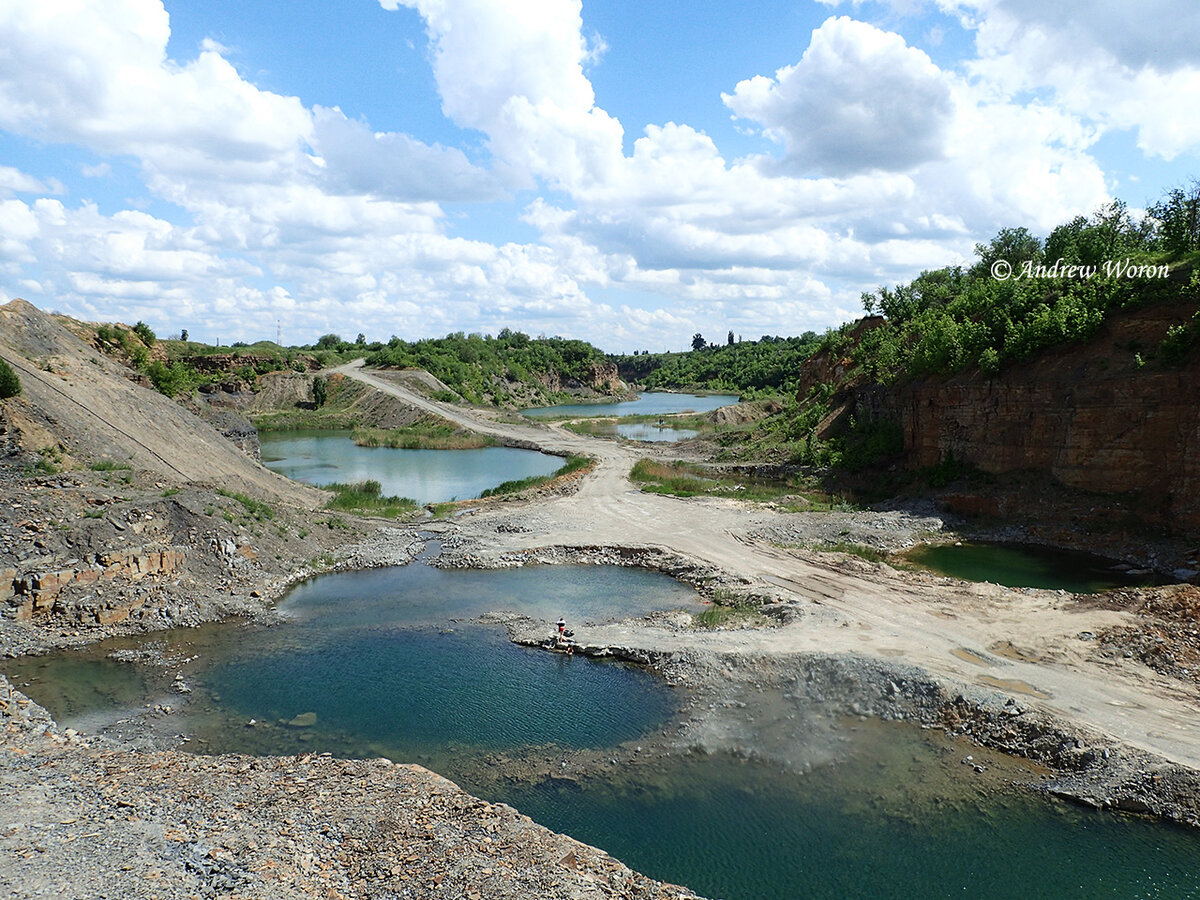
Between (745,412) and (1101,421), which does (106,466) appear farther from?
(745,412)

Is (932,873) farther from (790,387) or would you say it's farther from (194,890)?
(790,387)

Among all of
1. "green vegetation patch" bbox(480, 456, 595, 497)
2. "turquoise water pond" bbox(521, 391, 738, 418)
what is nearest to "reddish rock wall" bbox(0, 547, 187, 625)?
"green vegetation patch" bbox(480, 456, 595, 497)

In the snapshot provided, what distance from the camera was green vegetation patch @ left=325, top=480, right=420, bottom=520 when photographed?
37.7 meters

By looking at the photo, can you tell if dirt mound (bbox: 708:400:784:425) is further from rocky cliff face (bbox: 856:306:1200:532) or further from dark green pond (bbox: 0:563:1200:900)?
dark green pond (bbox: 0:563:1200:900)

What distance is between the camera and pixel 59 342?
37.0m

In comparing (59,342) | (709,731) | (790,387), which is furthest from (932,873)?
(790,387)

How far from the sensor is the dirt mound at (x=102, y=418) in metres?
28.1

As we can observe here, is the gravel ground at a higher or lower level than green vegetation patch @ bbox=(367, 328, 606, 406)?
lower

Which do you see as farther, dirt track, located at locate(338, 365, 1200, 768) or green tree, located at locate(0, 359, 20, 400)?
green tree, located at locate(0, 359, 20, 400)

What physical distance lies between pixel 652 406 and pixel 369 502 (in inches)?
3819

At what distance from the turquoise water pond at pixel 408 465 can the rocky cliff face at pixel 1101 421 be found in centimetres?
2950

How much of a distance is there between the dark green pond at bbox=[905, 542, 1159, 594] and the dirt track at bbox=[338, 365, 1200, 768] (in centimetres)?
286

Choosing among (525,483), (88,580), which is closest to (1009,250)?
(525,483)

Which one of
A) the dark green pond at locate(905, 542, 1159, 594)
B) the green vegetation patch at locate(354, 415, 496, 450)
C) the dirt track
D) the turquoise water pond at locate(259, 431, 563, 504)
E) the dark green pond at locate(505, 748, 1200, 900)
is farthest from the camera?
the green vegetation patch at locate(354, 415, 496, 450)
